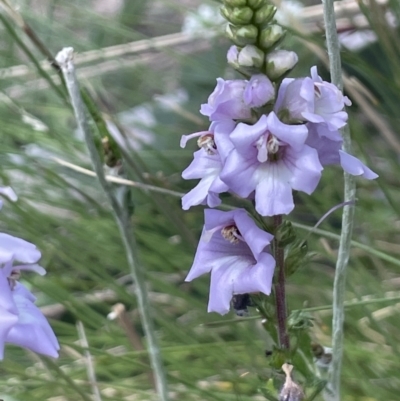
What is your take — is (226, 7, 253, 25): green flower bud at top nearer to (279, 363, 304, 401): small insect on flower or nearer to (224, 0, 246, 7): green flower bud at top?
(224, 0, 246, 7): green flower bud at top

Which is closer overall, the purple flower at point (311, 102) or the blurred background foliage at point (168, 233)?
the purple flower at point (311, 102)

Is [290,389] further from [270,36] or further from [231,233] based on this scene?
[270,36]

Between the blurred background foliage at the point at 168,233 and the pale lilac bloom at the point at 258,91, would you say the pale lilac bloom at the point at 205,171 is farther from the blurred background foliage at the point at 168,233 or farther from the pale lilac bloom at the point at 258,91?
the blurred background foliage at the point at 168,233

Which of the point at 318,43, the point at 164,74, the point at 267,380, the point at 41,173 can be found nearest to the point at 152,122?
the point at 164,74

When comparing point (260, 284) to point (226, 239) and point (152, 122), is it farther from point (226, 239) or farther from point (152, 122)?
point (152, 122)

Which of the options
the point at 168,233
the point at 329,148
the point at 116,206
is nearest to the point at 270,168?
the point at 329,148

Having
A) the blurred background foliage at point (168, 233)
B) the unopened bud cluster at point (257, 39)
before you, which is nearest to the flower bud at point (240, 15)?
the unopened bud cluster at point (257, 39)

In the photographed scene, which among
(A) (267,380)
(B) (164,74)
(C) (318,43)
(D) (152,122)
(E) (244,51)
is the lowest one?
(A) (267,380)
